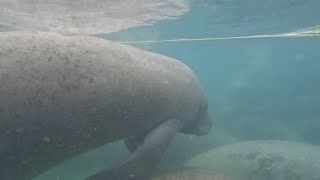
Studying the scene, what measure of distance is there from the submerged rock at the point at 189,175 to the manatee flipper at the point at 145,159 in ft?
3.58

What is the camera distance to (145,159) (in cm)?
537

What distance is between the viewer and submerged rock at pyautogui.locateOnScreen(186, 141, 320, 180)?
9.06 meters

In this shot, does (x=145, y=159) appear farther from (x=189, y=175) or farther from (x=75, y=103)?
(x=189, y=175)

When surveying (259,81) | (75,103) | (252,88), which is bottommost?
(259,81)

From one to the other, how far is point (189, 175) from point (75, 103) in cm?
318

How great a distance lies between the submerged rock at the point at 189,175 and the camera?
6.74 meters

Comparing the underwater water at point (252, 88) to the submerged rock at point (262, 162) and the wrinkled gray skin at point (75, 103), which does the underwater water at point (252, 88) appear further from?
the wrinkled gray skin at point (75, 103)

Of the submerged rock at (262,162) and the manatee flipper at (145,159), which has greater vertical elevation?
the manatee flipper at (145,159)

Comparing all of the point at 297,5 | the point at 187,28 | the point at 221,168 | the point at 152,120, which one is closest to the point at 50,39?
the point at 152,120

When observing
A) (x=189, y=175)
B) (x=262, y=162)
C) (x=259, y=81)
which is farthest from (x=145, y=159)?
(x=259, y=81)

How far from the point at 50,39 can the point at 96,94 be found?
94 cm

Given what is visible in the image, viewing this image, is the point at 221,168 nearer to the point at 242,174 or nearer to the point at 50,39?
the point at 242,174

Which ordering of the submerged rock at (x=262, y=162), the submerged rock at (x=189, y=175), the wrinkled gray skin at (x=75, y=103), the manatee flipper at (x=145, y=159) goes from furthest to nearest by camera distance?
the submerged rock at (x=262, y=162)
the submerged rock at (x=189, y=175)
the manatee flipper at (x=145, y=159)
the wrinkled gray skin at (x=75, y=103)

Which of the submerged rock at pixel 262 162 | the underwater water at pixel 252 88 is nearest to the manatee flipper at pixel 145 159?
the submerged rock at pixel 262 162
